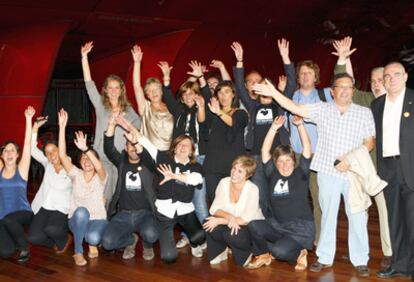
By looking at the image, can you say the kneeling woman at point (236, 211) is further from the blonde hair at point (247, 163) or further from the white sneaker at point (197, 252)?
the white sneaker at point (197, 252)

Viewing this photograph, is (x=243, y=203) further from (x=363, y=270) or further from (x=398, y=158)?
(x=398, y=158)

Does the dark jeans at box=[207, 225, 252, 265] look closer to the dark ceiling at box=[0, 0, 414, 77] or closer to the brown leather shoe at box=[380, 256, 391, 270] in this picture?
the brown leather shoe at box=[380, 256, 391, 270]

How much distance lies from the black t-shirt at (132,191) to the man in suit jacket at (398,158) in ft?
5.62

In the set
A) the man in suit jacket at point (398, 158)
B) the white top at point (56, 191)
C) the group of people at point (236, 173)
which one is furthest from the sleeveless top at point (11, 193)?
the man in suit jacket at point (398, 158)

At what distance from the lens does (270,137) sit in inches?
127

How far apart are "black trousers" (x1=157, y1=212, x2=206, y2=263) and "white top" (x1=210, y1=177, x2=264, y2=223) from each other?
1.00 feet

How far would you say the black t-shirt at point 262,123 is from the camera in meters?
3.48

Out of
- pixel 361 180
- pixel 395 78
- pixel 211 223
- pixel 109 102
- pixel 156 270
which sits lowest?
pixel 156 270

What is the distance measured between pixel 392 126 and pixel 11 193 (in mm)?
2823

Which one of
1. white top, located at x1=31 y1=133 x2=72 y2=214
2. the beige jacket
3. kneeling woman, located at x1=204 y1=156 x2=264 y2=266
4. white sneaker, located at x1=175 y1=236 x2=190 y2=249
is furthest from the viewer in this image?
white sneaker, located at x1=175 y1=236 x2=190 y2=249

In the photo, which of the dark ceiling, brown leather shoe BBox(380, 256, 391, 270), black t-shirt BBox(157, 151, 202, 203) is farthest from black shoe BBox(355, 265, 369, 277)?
the dark ceiling

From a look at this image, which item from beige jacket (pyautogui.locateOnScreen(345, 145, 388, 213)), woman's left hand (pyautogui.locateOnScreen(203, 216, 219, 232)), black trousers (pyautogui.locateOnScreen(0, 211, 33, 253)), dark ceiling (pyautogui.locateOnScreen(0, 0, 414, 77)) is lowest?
black trousers (pyautogui.locateOnScreen(0, 211, 33, 253))

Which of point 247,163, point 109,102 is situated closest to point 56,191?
point 109,102

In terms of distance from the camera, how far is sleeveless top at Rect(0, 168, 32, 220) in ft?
11.8
